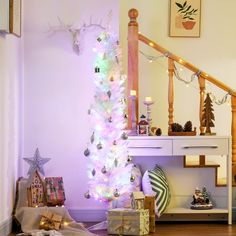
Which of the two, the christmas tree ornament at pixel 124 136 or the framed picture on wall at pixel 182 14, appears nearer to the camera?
the christmas tree ornament at pixel 124 136

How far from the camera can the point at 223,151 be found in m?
5.63

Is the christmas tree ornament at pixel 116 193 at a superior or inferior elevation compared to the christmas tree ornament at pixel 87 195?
superior

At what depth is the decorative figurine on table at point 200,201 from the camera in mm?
5738

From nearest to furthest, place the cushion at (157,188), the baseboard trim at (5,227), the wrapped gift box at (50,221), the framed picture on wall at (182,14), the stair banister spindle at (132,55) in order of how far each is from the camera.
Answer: the baseboard trim at (5,227), the wrapped gift box at (50,221), the cushion at (157,188), the stair banister spindle at (132,55), the framed picture on wall at (182,14)

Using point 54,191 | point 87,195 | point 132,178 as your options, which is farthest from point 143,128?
point 54,191

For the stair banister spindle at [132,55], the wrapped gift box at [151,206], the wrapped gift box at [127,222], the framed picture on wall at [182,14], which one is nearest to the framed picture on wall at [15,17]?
the stair banister spindle at [132,55]

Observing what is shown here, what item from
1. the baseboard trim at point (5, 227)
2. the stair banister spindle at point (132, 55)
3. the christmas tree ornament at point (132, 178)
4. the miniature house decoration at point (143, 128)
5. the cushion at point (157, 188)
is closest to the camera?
the baseboard trim at point (5, 227)

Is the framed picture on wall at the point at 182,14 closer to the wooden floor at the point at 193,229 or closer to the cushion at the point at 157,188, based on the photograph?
the cushion at the point at 157,188

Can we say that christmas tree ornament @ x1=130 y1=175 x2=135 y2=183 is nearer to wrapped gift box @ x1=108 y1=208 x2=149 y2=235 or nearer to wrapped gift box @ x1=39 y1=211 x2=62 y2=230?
wrapped gift box @ x1=108 y1=208 x2=149 y2=235

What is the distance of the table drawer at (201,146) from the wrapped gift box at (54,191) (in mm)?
1248

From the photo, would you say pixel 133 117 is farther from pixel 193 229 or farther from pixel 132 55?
pixel 193 229

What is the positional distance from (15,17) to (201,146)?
230 cm

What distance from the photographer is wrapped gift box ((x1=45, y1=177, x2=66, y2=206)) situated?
549 cm

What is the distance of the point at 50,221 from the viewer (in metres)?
5.16
